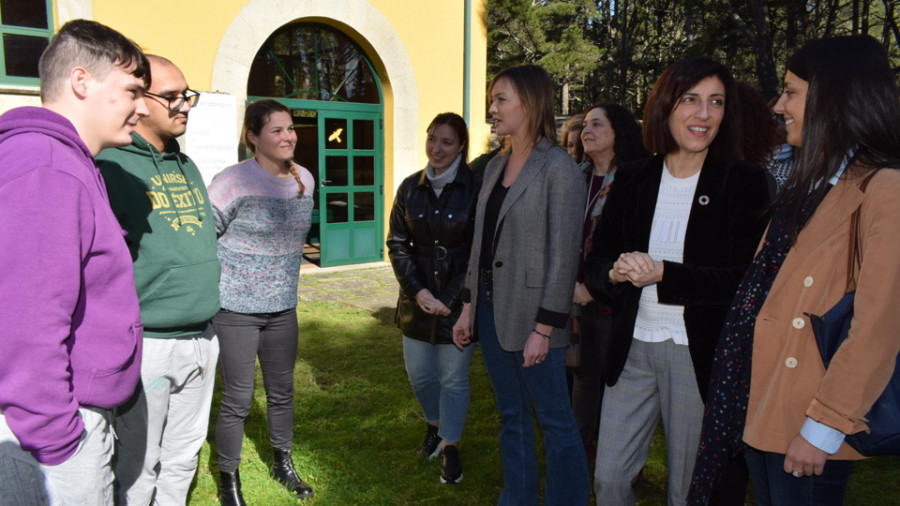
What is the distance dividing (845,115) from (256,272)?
2.49 meters

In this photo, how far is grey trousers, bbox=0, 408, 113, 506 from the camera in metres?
1.43

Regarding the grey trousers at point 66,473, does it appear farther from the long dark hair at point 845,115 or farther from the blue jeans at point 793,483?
the long dark hair at point 845,115

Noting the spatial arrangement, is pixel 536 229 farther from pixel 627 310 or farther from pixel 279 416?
pixel 279 416

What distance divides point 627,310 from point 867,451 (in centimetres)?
91

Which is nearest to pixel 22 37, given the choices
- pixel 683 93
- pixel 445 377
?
pixel 445 377

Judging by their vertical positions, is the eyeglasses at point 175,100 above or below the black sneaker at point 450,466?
above

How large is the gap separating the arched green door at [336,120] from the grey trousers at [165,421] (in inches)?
263

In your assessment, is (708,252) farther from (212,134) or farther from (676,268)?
(212,134)

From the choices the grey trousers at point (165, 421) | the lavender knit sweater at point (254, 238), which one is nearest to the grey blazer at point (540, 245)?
the lavender knit sweater at point (254, 238)

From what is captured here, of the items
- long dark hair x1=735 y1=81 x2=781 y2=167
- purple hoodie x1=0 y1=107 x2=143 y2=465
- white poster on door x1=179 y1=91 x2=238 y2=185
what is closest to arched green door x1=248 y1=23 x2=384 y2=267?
white poster on door x1=179 y1=91 x2=238 y2=185

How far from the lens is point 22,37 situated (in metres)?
6.81

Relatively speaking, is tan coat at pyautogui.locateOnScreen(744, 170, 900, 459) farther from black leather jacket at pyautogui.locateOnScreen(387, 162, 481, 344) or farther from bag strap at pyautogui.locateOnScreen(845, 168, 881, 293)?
black leather jacket at pyautogui.locateOnScreen(387, 162, 481, 344)

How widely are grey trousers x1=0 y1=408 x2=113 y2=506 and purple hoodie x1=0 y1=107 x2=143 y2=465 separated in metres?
0.06

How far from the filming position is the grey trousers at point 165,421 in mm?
2170
